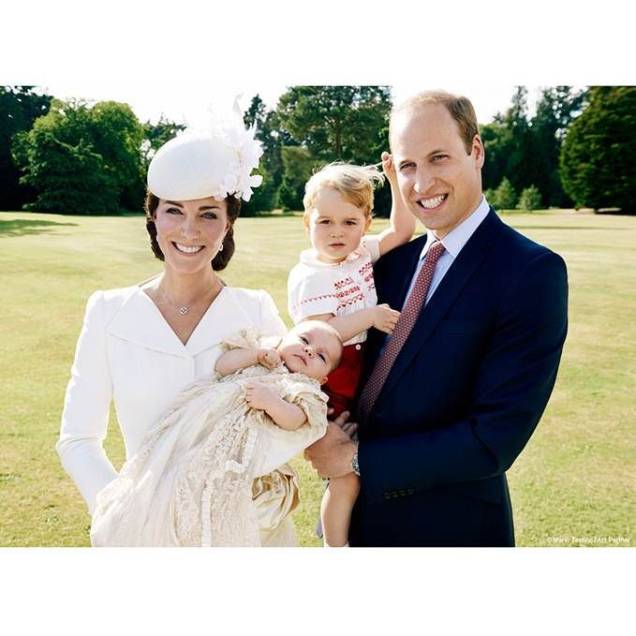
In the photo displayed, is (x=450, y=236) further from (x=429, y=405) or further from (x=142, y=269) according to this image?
(x=142, y=269)

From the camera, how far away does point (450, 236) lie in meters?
2.01

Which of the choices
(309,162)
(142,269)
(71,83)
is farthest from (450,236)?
(142,269)

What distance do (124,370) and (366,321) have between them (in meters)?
0.71

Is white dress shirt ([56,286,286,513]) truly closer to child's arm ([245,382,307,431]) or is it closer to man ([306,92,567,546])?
child's arm ([245,382,307,431])

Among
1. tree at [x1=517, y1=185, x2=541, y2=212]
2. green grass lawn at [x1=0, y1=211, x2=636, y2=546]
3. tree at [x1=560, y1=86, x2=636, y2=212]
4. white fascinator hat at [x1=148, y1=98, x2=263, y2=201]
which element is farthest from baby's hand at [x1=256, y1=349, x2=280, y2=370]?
tree at [x1=560, y1=86, x2=636, y2=212]

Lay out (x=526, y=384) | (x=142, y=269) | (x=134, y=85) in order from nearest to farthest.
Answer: (x=526, y=384) < (x=134, y=85) < (x=142, y=269)

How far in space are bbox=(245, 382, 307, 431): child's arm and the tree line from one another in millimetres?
864

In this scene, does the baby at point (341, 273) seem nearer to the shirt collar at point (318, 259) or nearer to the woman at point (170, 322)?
the shirt collar at point (318, 259)

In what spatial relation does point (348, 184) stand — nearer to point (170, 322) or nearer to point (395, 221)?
point (395, 221)

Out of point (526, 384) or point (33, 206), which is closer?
point (526, 384)

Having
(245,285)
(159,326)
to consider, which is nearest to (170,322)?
(159,326)

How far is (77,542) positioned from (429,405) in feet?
5.80

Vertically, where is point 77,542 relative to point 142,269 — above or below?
below
